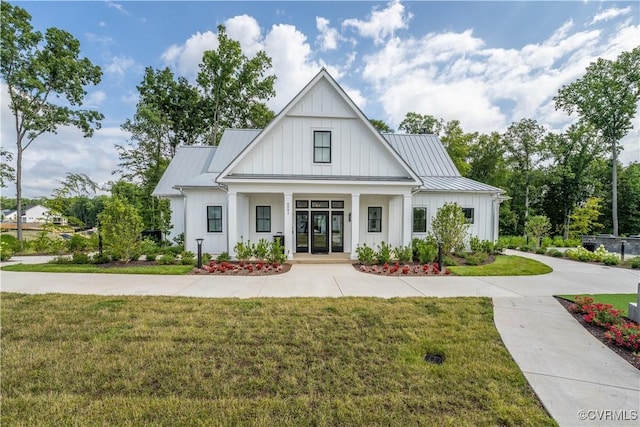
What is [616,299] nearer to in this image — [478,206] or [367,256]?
[367,256]

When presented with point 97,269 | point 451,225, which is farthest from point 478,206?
point 97,269

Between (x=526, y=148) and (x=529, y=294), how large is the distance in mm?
26553

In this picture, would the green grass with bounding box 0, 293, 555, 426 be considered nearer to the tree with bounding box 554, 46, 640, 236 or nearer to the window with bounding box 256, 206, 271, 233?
the window with bounding box 256, 206, 271, 233

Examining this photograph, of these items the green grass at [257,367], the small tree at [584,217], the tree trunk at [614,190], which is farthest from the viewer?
the tree trunk at [614,190]

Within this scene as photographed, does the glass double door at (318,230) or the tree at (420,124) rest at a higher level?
the tree at (420,124)

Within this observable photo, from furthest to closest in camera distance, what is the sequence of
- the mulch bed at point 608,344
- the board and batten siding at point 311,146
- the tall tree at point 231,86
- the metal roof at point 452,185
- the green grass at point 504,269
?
1. the tall tree at point 231,86
2. the metal roof at point 452,185
3. the board and batten siding at point 311,146
4. the green grass at point 504,269
5. the mulch bed at point 608,344

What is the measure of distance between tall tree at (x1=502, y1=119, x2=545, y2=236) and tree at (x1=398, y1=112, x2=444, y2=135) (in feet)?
21.5

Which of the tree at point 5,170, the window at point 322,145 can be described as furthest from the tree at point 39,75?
the window at point 322,145

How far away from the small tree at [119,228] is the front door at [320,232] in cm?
687

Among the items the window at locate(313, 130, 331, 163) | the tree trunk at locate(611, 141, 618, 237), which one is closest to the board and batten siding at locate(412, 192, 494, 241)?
the window at locate(313, 130, 331, 163)

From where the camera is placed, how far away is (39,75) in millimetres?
15883

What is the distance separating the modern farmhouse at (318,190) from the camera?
1098 cm

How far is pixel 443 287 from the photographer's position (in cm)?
721

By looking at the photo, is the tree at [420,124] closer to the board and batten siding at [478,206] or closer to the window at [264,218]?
the board and batten siding at [478,206]
